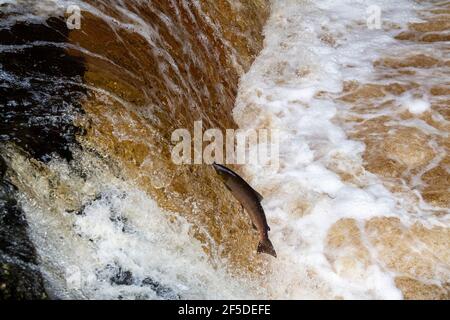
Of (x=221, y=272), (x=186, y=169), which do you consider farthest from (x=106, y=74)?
(x=221, y=272)

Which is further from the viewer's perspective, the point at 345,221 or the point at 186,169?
the point at 345,221

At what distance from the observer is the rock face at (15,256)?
245cm

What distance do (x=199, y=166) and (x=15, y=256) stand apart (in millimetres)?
1830

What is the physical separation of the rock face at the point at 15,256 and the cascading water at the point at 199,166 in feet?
0.09

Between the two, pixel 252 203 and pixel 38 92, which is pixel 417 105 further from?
pixel 38 92

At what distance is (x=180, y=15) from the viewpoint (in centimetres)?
503

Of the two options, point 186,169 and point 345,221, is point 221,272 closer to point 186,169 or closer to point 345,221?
point 186,169

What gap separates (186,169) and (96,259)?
45.0 inches

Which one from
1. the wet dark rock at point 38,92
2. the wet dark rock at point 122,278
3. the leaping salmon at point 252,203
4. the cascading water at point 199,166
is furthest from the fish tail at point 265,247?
the wet dark rock at point 38,92

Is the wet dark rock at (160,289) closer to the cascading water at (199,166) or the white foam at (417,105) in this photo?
the cascading water at (199,166)

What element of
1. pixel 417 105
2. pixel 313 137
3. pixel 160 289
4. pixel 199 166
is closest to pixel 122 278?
pixel 160 289

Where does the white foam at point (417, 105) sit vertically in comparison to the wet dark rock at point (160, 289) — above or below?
above
